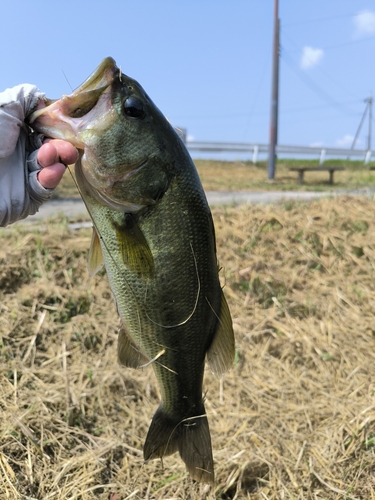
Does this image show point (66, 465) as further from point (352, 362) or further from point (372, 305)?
point (372, 305)

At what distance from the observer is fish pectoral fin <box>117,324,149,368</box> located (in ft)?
6.11

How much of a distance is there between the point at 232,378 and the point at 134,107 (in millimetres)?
2721

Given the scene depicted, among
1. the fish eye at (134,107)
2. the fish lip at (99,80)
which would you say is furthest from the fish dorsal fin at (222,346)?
the fish lip at (99,80)

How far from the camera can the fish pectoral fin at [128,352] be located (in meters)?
1.86

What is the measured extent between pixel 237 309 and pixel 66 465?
2193 mm

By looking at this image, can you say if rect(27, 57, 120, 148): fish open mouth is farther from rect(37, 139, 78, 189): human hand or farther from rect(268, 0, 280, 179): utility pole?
rect(268, 0, 280, 179): utility pole

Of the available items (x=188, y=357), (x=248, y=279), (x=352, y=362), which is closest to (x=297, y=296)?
(x=248, y=279)

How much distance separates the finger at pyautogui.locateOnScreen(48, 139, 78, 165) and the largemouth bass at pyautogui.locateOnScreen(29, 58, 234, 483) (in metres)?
0.03

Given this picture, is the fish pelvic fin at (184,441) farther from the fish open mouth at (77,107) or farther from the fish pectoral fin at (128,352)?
the fish open mouth at (77,107)

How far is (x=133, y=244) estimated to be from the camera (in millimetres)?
1596

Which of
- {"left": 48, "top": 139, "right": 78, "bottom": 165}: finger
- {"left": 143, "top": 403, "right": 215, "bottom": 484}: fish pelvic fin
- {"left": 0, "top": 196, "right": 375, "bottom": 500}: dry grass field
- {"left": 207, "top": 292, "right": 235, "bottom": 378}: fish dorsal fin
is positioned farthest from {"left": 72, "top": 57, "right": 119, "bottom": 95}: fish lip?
{"left": 0, "top": 196, "right": 375, "bottom": 500}: dry grass field

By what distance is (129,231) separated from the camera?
1.59 meters

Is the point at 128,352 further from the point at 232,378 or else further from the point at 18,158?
the point at 232,378

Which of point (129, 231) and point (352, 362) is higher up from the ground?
point (129, 231)
